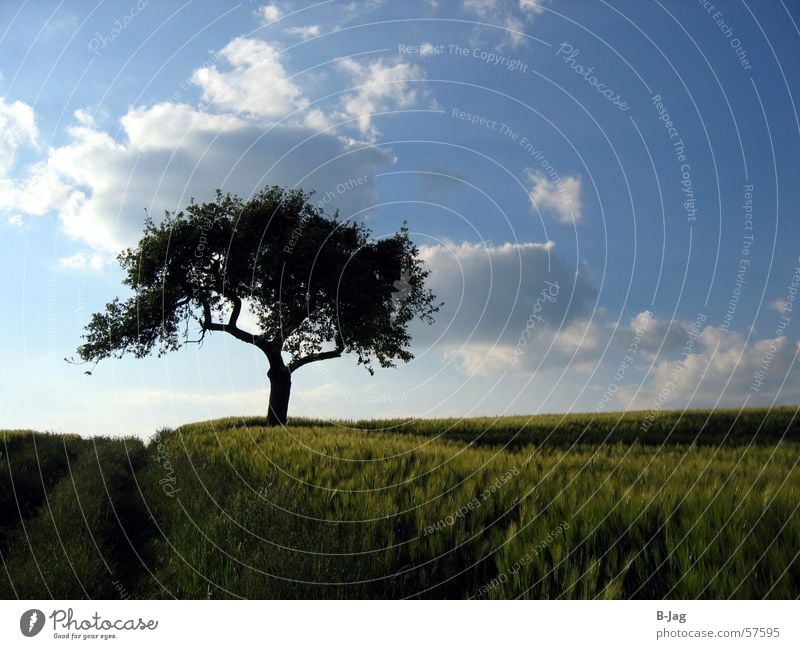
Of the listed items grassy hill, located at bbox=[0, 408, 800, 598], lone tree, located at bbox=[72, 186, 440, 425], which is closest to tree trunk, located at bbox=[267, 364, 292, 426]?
lone tree, located at bbox=[72, 186, 440, 425]

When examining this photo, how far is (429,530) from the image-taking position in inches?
292

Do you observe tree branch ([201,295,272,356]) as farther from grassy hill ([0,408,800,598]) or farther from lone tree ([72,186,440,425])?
grassy hill ([0,408,800,598])

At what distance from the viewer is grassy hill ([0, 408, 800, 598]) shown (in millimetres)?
6207

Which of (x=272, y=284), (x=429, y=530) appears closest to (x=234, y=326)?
(x=272, y=284)

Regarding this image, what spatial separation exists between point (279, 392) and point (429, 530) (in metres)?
18.0

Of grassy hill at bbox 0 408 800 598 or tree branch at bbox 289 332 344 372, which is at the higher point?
tree branch at bbox 289 332 344 372

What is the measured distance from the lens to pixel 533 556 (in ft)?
21.1

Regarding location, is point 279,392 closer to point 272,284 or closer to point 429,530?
point 272,284

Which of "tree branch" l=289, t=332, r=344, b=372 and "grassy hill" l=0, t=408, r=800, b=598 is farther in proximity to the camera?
"tree branch" l=289, t=332, r=344, b=372

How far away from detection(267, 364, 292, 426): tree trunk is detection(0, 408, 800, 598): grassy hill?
1066 cm

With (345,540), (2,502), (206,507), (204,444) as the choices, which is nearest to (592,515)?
(345,540)

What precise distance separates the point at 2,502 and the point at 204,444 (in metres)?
6.05

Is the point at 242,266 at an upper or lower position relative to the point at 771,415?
upper
